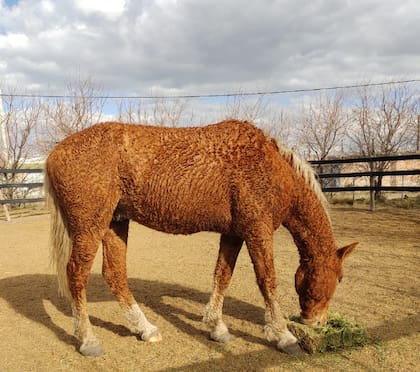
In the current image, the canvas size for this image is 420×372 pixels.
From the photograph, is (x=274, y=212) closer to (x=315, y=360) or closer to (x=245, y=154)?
(x=245, y=154)

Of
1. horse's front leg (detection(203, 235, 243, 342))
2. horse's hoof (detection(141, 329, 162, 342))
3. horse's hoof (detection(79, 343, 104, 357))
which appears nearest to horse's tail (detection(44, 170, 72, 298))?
horse's hoof (detection(79, 343, 104, 357))

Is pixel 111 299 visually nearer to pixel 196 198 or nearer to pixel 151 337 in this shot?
pixel 151 337

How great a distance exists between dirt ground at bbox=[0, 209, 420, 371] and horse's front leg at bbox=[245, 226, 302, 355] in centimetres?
13

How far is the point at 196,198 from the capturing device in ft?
10.4

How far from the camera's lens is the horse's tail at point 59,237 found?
135 inches

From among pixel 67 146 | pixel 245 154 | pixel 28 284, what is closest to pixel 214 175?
pixel 245 154

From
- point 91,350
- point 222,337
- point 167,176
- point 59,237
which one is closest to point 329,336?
point 222,337

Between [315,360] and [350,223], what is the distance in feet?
22.4

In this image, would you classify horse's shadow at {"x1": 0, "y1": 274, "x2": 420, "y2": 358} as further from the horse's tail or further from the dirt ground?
the horse's tail

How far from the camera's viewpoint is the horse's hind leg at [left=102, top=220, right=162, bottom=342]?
11.6 ft

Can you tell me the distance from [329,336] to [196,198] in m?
1.70

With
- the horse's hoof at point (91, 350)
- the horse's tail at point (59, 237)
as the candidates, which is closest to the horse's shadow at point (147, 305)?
the horse's hoof at point (91, 350)

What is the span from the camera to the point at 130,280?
5402mm

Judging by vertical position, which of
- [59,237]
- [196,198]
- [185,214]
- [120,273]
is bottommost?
[120,273]
